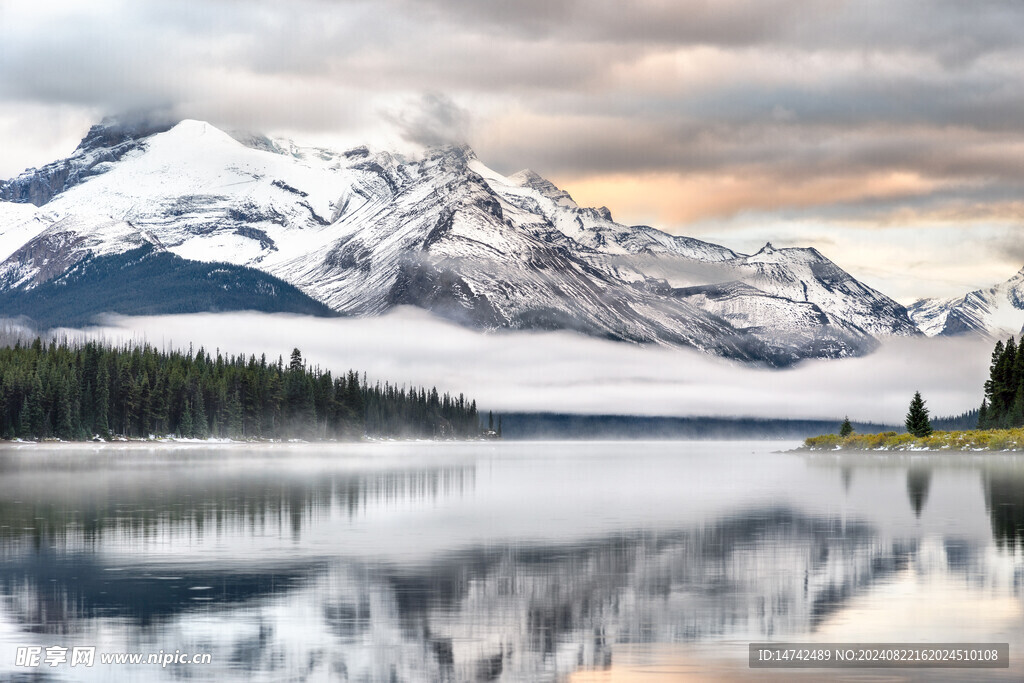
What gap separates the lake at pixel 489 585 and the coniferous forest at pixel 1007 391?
128m

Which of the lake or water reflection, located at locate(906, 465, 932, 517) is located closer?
the lake

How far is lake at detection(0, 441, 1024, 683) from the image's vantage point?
81.5ft

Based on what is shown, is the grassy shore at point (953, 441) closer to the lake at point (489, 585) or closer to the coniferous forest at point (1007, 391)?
the coniferous forest at point (1007, 391)

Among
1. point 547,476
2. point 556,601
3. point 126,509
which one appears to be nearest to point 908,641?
point 556,601

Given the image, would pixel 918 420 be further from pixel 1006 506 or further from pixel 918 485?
pixel 1006 506

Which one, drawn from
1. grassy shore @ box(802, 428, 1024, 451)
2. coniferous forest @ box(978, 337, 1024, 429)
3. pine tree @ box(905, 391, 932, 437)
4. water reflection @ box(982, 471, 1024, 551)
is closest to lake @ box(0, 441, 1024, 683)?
water reflection @ box(982, 471, 1024, 551)

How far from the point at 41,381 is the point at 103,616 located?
181 m

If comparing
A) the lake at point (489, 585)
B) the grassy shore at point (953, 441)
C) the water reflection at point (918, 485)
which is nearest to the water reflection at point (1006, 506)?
the lake at point (489, 585)

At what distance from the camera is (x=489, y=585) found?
33688mm

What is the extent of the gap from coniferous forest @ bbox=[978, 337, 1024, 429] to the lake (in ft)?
419

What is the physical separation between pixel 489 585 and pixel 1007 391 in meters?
177

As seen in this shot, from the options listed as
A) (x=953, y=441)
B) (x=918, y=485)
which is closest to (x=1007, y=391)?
(x=953, y=441)

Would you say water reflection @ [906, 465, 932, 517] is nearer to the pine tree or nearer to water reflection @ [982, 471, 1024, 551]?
water reflection @ [982, 471, 1024, 551]

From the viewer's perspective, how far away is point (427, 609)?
29.9 m
